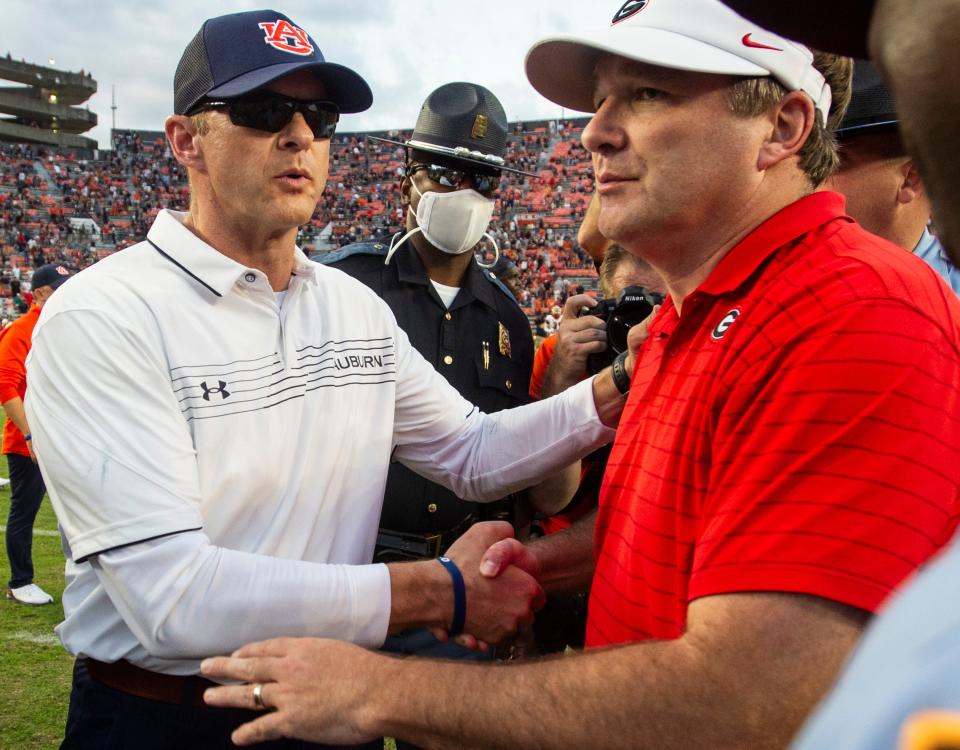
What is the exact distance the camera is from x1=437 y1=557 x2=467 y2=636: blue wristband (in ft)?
6.88

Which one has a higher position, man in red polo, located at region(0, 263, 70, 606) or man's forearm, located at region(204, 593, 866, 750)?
man's forearm, located at region(204, 593, 866, 750)

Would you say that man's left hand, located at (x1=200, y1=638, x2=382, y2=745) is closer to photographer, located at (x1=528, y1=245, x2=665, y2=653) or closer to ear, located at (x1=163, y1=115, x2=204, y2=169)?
photographer, located at (x1=528, y1=245, x2=665, y2=653)

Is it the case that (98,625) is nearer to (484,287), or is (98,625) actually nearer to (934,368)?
(934,368)

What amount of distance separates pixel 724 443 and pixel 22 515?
22.0ft

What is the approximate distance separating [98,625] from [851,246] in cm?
189

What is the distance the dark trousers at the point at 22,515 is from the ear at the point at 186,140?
16.8ft

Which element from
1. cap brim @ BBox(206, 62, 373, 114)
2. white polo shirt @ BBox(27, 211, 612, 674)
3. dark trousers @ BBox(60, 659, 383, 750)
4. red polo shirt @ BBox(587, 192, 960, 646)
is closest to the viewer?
red polo shirt @ BBox(587, 192, 960, 646)

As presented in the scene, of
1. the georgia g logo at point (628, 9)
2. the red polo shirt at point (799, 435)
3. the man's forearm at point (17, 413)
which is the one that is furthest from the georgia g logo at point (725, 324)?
the man's forearm at point (17, 413)

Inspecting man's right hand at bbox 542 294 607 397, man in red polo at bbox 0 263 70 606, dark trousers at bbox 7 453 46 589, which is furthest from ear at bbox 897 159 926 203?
dark trousers at bbox 7 453 46 589

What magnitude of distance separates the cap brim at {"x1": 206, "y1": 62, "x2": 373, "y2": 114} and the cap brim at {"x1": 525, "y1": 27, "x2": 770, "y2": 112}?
66cm

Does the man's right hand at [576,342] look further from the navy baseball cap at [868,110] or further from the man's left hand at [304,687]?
the man's left hand at [304,687]

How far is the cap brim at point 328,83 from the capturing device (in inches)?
90.6

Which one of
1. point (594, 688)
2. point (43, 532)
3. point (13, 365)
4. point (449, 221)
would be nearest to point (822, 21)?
point (594, 688)

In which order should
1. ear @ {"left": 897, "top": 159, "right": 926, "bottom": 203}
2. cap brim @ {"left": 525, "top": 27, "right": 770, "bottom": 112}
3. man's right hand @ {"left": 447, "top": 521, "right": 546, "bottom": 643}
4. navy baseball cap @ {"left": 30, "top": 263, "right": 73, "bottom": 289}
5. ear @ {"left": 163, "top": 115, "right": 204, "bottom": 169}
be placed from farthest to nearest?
navy baseball cap @ {"left": 30, "top": 263, "right": 73, "bottom": 289}
ear @ {"left": 897, "top": 159, "right": 926, "bottom": 203}
ear @ {"left": 163, "top": 115, "right": 204, "bottom": 169}
man's right hand @ {"left": 447, "top": 521, "right": 546, "bottom": 643}
cap brim @ {"left": 525, "top": 27, "right": 770, "bottom": 112}
